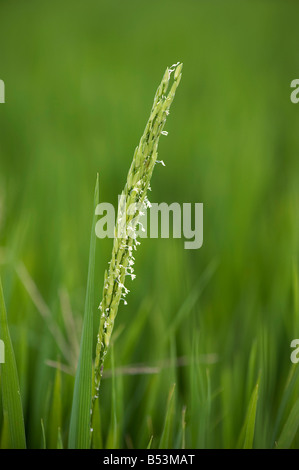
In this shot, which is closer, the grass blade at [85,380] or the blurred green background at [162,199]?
the grass blade at [85,380]

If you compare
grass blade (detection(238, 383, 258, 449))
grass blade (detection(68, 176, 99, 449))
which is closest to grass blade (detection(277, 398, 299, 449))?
grass blade (detection(238, 383, 258, 449))

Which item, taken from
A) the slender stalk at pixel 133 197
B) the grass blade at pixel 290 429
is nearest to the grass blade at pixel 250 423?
the grass blade at pixel 290 429

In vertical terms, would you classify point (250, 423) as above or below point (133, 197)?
below

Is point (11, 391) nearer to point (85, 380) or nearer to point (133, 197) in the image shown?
point (85, 380)

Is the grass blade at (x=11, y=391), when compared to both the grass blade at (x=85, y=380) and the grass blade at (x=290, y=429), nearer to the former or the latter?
the grass blade at (x=85, y=380)

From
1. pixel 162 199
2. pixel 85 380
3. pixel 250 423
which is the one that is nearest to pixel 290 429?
pixel 250 423

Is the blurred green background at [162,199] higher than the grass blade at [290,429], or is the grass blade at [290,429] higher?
the blurred green background at [162,199]

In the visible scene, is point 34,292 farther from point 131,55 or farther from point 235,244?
point 131,55
